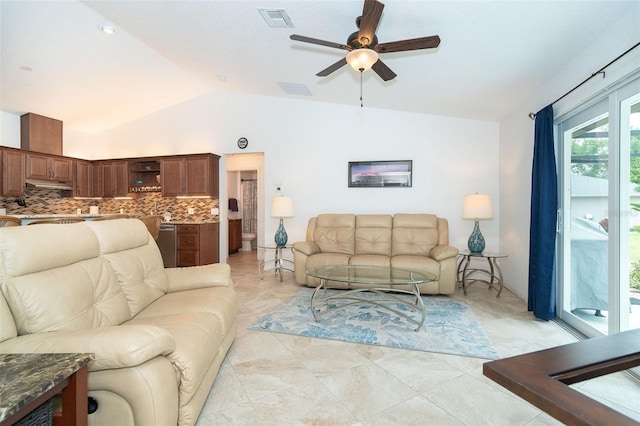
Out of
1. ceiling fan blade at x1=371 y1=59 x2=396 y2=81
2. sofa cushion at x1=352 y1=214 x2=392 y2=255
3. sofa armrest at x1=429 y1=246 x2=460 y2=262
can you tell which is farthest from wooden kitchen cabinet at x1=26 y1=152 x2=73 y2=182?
sofa armrest at x1=429 y1=246 x2=460 y2=262

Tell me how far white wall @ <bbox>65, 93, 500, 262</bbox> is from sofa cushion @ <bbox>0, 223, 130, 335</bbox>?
354cm

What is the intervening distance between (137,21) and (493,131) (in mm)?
4819

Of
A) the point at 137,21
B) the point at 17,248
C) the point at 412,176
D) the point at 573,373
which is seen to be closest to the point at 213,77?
the point at 137,21

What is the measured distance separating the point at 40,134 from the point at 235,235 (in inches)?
157

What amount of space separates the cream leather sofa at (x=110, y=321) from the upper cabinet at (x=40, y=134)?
4.62 m

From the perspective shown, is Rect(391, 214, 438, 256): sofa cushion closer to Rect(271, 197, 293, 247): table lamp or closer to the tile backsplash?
Rect(271, 197, 293, 247): table lamp

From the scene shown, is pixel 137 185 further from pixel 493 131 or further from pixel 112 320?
pixel 493 131

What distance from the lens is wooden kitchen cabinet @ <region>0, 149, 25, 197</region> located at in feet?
14.8

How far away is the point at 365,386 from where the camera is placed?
5.92ft

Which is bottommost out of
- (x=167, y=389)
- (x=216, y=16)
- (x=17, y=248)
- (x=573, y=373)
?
(x=167, y=389)

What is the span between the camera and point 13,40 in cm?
328

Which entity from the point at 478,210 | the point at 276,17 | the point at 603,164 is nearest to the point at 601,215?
the point at 603,164

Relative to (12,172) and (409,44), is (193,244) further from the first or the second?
(409,44)

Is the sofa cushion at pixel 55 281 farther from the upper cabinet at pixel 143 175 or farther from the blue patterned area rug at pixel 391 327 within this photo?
the upper cabinet at pixel 143 175
